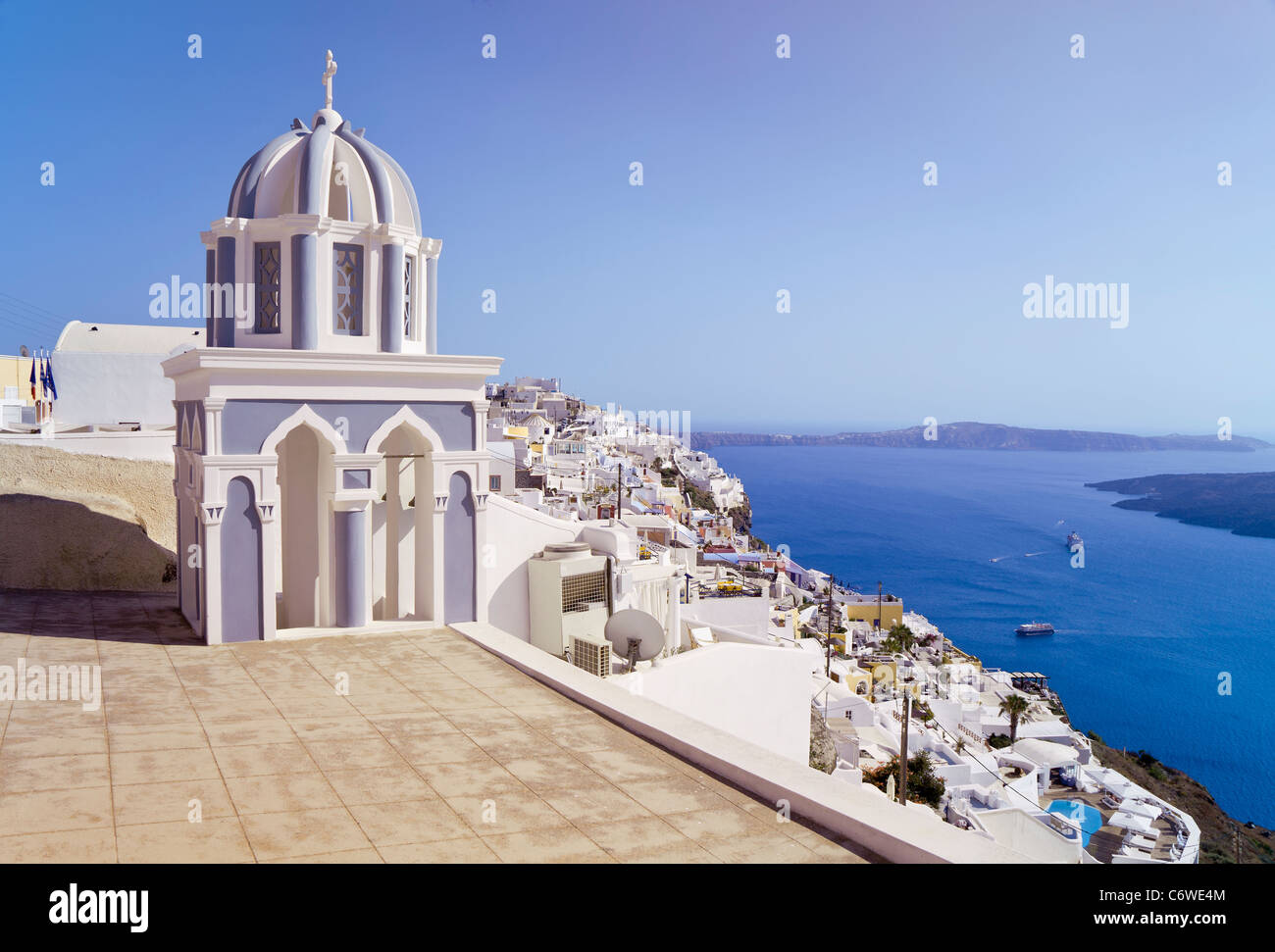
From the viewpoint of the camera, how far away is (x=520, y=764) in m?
5.01

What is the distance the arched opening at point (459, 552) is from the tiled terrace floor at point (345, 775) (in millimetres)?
1392

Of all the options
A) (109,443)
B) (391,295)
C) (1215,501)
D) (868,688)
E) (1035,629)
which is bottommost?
(1035,629)

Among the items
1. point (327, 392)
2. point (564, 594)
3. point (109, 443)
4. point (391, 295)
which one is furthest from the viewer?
point (109, 443)

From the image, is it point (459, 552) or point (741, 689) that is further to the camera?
point (741, 689)

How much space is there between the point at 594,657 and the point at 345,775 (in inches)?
251

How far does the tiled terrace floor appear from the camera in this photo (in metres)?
3.89

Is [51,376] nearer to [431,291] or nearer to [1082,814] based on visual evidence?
[431,291]

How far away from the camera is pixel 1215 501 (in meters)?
140

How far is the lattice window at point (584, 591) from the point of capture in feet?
42.5

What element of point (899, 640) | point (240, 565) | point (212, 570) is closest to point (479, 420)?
point (240, 565)

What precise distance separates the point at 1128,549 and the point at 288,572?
115 m

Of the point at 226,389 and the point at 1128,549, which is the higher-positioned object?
the point at 226,389
